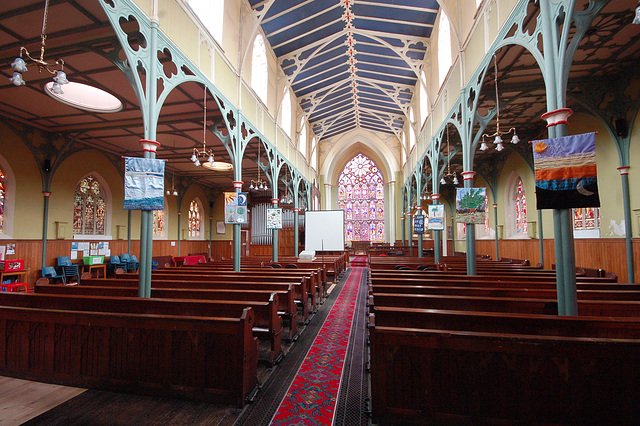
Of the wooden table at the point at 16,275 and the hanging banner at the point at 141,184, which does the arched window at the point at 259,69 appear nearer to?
the hanging banner at the point at 141,184

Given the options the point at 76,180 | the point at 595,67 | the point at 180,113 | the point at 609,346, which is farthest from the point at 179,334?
the point at 76,180

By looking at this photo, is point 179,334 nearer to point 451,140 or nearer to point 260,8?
point 260,8

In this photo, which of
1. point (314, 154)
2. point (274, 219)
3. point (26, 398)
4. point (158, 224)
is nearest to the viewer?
point (26, 398)

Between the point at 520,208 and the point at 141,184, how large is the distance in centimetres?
1518

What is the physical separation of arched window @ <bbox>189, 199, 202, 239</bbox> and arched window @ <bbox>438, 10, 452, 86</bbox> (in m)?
15.0

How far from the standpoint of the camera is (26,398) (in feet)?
10.0

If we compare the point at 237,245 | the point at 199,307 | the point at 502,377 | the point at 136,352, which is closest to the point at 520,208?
the point at 237,245

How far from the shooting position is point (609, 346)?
2.29m

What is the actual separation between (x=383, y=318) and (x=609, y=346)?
1.92 m

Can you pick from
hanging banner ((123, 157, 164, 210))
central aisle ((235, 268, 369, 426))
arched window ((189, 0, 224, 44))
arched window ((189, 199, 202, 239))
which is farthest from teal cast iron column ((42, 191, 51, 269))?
central aisle ((235, 268, 369, 426))

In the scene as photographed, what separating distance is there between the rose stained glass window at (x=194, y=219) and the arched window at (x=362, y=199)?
11.0 meters

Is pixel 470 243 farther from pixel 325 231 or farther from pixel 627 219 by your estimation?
pixel 325 231

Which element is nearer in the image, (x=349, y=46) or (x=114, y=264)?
(x=114, y=264)

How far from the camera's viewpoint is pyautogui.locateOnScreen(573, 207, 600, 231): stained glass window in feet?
29.3
